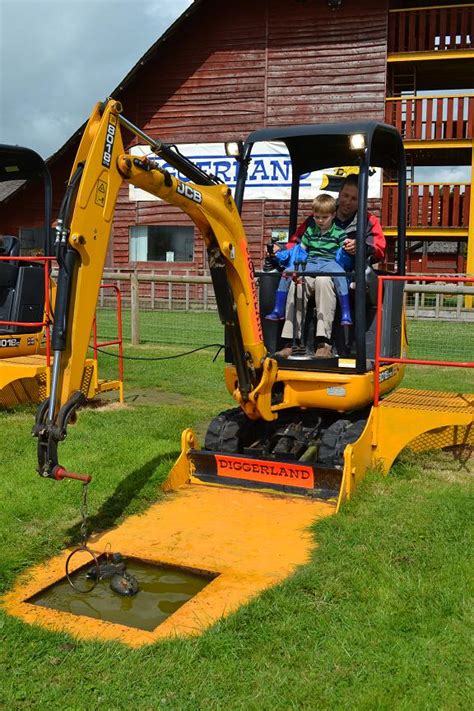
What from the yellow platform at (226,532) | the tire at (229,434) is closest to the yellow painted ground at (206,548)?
the yellow platform at (226,532)

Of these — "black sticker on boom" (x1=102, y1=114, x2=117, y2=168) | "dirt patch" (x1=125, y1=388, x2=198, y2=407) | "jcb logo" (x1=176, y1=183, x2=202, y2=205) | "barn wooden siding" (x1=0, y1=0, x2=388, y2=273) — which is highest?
"barn wooden siding" (x1=0, y1=0, x2=388, y2=273)

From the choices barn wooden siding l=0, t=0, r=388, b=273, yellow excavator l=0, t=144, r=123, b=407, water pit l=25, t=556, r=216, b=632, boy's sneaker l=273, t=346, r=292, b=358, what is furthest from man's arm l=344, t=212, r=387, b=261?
barn wooden siding l=0, t=0, r=388, b=273

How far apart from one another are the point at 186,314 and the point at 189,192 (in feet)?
47.3

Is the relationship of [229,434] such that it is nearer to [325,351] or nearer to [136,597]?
[325,351]

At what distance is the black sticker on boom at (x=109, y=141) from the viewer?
462cm

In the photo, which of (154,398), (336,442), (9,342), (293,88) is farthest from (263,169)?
(336,442)

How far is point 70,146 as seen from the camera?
24.9 meters

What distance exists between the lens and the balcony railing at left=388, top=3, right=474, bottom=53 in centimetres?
2116

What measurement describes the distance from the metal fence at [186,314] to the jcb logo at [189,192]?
24.7ft

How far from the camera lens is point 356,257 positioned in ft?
20.2

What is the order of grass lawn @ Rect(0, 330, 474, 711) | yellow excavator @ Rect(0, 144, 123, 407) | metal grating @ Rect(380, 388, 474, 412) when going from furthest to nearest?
yellow excavator @ Rect(0, 144, 123, 407) → metal grating @ Rect(380, 388, 474, 412) → grass lawn @ Rect(0, 330, 474, 711)

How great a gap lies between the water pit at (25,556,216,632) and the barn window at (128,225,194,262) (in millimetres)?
20422

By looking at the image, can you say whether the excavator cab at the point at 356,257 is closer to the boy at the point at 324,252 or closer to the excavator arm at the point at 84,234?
the boy at the point at 324,252

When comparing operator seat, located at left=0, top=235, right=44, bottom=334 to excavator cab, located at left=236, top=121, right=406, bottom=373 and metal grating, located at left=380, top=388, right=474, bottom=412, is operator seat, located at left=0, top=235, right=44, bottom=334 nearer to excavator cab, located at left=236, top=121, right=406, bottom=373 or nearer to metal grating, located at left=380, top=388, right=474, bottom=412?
excavator cab, located at left=236, top=121, right=406, bottom=373
